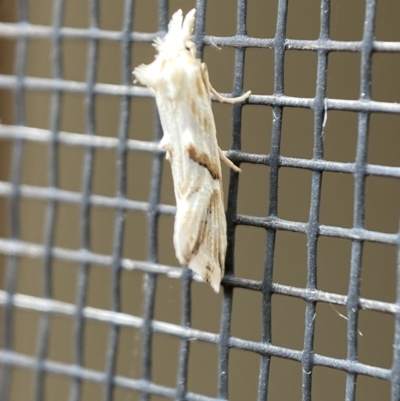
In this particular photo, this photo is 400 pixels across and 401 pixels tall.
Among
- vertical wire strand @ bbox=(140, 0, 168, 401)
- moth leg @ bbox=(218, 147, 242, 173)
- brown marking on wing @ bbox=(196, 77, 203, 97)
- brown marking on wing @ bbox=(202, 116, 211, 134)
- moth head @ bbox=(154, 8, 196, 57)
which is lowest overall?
vertical wire strand @ bbox=(140, 0, 168, 401)

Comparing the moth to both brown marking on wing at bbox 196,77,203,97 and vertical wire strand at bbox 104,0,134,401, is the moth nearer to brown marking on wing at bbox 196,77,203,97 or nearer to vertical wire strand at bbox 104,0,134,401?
brown marking on wing at bbox 196,77,203,97

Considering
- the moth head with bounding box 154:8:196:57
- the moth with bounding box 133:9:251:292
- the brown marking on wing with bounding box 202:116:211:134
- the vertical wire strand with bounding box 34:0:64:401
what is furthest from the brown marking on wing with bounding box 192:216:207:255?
the vertical wire strand with bounding box 34:0:64:401

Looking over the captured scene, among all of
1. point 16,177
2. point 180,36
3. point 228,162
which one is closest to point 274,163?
point 228,162

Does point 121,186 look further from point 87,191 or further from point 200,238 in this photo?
point 200,238

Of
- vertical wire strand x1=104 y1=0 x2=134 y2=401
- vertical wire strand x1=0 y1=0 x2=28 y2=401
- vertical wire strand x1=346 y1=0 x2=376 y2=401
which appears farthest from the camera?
vertical wire strand x1=0 y1=0 x2=28 y2=401

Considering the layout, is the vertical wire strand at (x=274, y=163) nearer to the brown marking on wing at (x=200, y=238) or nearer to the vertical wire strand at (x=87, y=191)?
the brown marking on wing at (x=200, y=238)

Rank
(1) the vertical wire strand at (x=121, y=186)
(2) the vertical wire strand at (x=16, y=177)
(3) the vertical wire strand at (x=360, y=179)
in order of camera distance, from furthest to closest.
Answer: (2) the vertical wire strand at (x=16, y=177)
(1) the vertical wire strand at (x=121, y=186)
(3) the vertical wire strand at (x=360, y=179)

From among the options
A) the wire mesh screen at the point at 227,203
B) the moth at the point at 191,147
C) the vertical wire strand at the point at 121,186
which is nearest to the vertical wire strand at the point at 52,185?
the wire mesh screen at the point at 227,203

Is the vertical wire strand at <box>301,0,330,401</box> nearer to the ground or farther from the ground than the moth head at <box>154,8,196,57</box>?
nearer to the ground
